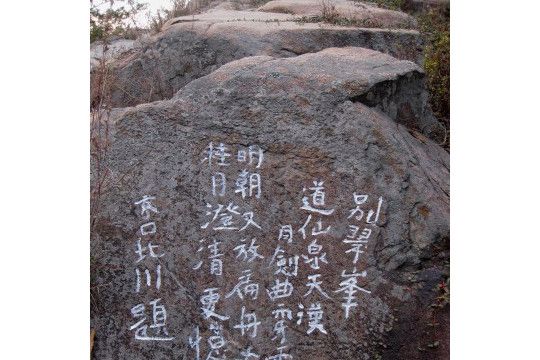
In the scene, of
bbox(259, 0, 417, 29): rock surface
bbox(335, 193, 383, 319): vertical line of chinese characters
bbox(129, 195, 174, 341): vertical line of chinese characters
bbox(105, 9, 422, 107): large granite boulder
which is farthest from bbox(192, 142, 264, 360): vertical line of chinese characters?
bbox(259, 0, 417, 29): rock surface

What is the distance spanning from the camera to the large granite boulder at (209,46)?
4984 mm

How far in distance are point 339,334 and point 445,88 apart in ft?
7.36

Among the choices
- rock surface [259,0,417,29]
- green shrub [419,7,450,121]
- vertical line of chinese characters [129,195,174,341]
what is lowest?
vertical line of chinese characters [129,195,174,341]

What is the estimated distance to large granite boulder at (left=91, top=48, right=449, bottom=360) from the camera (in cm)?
362

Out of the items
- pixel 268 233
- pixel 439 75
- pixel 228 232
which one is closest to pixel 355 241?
pixel 268 233

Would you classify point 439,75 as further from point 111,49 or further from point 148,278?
point 148,278

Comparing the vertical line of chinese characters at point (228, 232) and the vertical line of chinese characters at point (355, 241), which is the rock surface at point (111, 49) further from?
the vertical line of chinese characters at point (355, 241)

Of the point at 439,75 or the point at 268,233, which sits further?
the point at 439,75

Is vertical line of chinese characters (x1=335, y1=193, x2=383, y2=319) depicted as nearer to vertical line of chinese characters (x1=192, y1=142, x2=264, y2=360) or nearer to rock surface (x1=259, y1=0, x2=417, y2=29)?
vertical line of chinese characters (x1=192, y1=142, x2=264, y2=360)

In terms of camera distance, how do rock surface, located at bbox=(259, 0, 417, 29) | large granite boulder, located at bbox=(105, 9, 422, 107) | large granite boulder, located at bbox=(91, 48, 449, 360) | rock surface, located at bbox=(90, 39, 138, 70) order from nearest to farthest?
large granite boulder, located at bbox=(91, 48, 449, 360)
rock surface, located at bbox=(90, 39, 138, 70)
large granite boulder, located at bbox=(105, 9, 422, 107)
rock surface, located at bbox=(259, 0, 417, 29)

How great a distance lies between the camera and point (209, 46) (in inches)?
198

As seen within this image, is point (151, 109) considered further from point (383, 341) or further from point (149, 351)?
point (383, 341)

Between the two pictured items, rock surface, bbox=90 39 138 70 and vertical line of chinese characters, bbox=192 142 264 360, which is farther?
rock surface, bbox=90 39 138 70

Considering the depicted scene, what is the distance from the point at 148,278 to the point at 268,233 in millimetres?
690
